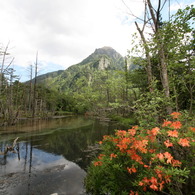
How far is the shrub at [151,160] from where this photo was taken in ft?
8.38

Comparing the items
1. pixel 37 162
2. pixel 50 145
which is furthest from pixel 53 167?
pixel 50 145

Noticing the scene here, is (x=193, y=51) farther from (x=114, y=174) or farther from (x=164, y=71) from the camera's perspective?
(x=114, y=174)

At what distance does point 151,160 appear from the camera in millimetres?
2998

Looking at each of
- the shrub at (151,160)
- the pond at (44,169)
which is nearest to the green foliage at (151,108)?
the shrub at (151,160)

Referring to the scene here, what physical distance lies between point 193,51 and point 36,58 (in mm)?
29300

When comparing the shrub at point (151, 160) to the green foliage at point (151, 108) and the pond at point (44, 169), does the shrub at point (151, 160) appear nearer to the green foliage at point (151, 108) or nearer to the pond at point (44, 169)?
the green foliage at point (151, 108)

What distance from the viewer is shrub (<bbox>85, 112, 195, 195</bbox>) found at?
2555mm

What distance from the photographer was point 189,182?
3074 mm

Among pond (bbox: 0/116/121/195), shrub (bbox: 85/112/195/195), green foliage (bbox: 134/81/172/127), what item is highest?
green foliage (bbox: 134/81/172/127)

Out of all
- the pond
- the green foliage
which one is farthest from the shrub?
the pond

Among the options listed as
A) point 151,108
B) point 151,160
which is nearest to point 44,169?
point 151,160

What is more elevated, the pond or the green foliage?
Answer: the green foliage

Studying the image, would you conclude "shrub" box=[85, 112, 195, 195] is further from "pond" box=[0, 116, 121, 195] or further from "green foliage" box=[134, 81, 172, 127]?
"pond" box=[0, 116, 121, 195]

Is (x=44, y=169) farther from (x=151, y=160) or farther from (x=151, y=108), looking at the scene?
(x=151, y=108)
